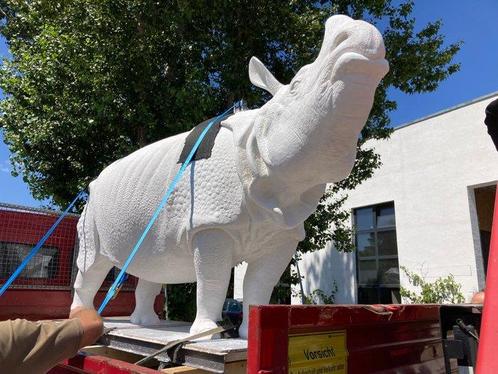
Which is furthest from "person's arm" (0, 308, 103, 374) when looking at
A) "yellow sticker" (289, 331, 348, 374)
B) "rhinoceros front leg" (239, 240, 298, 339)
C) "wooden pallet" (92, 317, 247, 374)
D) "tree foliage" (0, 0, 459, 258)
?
"tree foliage" (0, 0, 459, 258)

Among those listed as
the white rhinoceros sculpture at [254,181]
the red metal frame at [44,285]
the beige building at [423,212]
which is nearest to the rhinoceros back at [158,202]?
the white rhinoceros sculpture at [254,181]

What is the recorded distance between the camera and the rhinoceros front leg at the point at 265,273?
2.39 metres

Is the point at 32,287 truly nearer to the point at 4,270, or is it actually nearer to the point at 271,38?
the point at 4,270

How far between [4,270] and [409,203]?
922cm

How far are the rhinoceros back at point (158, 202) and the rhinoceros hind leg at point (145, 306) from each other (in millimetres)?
373

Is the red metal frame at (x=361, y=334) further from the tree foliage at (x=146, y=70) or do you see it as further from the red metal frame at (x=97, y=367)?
the tree foliage at (x=146, y=70)

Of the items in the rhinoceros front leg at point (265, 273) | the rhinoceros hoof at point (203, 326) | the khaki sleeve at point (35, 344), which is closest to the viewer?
the khaki sleeve at point (35, 344)

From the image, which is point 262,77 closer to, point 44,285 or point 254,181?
point 254,181

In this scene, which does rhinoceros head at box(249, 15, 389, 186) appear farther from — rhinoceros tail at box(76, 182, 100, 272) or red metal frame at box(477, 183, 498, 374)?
rhinoceros tail at box(76, 182, 100, 272)

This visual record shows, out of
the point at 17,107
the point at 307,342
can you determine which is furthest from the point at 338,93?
the point at 17,107

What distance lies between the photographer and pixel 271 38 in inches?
255

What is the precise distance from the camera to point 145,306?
302cm

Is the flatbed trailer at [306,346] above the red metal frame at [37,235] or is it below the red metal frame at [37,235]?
below

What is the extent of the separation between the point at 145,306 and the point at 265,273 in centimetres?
102
